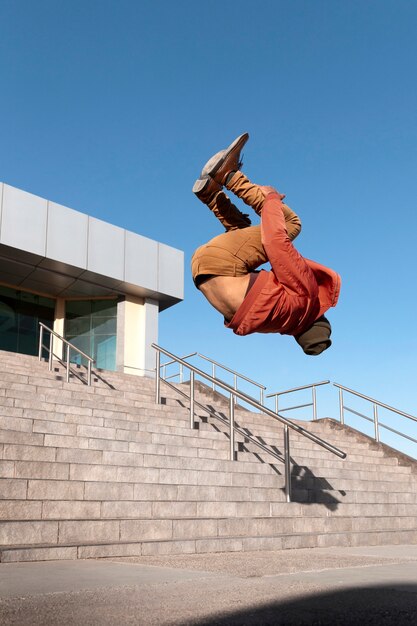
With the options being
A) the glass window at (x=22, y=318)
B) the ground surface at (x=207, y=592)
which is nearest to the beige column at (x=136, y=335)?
the glass window at (x=22, y=318)

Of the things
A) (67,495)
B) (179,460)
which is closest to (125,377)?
(179,460)

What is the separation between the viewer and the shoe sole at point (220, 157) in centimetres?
323

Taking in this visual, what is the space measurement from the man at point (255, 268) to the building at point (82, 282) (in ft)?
44.6

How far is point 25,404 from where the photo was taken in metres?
8.16

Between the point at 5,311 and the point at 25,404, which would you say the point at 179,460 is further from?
the point at 5,311

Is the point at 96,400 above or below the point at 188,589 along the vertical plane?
above

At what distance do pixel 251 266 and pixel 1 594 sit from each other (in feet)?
6.37

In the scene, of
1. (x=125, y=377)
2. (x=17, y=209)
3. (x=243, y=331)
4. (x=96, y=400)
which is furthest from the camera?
(x=17, y=209)

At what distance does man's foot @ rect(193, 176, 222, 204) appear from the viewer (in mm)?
3273

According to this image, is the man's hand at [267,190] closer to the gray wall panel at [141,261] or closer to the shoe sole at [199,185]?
the shoe sole at [199,185]

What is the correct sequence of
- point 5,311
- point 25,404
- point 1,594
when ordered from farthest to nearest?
point 5,311
point 25,404
point 1,594

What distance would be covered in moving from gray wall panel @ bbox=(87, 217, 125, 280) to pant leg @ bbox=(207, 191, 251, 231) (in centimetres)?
1437

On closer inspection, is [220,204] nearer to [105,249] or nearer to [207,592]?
[207,592]

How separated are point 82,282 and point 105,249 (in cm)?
117
